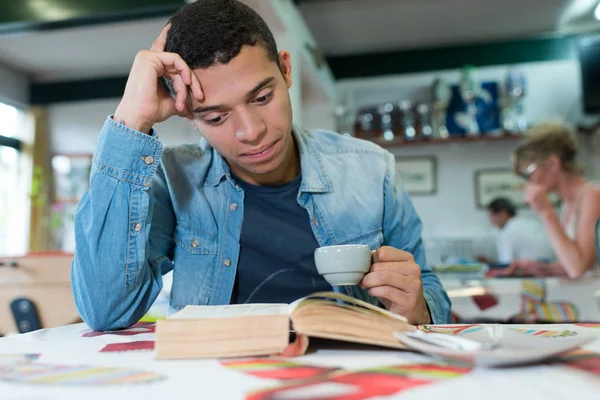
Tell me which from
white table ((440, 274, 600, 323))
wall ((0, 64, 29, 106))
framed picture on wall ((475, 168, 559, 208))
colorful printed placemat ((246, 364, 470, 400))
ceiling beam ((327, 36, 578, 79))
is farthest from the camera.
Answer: wall ((0, 64, 29, 106))

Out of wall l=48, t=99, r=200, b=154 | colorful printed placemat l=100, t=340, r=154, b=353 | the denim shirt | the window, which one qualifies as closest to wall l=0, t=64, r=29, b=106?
the window

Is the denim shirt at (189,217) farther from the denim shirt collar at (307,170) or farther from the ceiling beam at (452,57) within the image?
the ceiling beam at (452,57)

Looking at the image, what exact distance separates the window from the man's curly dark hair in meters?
5.91

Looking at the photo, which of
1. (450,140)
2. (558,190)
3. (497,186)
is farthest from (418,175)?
(558,190)

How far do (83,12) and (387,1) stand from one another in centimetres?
238

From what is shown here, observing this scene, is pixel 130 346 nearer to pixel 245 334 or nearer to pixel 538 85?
pixel 245 334

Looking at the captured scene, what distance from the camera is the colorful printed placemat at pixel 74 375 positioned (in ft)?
1.67

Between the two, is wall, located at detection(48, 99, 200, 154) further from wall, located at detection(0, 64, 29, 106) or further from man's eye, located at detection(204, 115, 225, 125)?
man's eye, located at detection(204, 115, 225, 125)

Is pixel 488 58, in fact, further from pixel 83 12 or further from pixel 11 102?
pixel 11 102

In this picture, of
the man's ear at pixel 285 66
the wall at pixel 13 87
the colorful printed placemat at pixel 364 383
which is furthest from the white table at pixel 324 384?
the wall at pixel 13 87

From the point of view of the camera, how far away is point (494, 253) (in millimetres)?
5137

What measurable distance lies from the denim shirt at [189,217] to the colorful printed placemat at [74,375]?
366 mm

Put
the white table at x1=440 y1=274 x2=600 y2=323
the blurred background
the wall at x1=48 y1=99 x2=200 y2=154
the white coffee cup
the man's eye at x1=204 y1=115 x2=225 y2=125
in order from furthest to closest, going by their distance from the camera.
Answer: the wall at x1=48 y1=99 x2=200 y2=154 < the blurred background < the white table at x1=440 y1=274 x2=600 y2=323 < the man's eye at x1=204 y1=115 x2=225 y2=125 < the white coffee cup

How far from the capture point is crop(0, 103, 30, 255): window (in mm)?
6168
